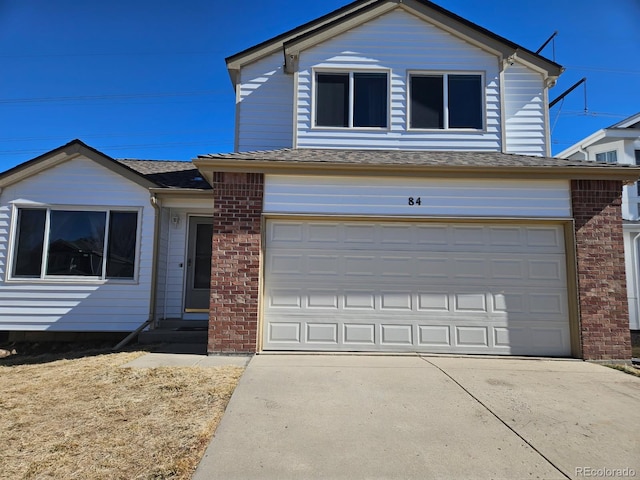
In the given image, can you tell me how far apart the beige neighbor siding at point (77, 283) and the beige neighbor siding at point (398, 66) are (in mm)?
4113

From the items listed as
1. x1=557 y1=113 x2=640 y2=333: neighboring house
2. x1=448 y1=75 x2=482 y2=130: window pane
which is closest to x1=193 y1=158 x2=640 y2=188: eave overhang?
x1=448 y1=75 x2=482 y2=130: window pane

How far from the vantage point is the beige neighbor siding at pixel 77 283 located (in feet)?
27.7

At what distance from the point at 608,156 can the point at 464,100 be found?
10166 millimetres

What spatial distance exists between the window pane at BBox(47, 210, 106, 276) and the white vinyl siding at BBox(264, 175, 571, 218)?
14.3ft

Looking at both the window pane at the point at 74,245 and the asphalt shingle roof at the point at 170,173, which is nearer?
the window pane at the point at 74,245

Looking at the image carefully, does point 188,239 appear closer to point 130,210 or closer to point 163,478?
point 130,210

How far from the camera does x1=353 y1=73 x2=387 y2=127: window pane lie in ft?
28.7

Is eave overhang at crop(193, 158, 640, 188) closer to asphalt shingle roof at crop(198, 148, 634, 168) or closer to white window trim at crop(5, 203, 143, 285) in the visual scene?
asphalt shingle roof at crop(198, 148, 634, 168)

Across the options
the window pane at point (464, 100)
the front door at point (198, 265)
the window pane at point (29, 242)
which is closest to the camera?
the window pane at point (29, 242)

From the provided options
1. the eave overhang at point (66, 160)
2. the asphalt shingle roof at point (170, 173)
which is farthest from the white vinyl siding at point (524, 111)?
the eave overhang at point (66, 160)

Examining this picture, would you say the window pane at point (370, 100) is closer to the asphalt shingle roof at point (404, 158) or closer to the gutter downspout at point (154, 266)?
the asphalt shingle roof at point (404, 158)

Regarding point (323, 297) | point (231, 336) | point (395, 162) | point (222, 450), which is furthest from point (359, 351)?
point (222, 450)

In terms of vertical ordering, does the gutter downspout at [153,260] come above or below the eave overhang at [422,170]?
below

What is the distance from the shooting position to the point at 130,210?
8.80 m
